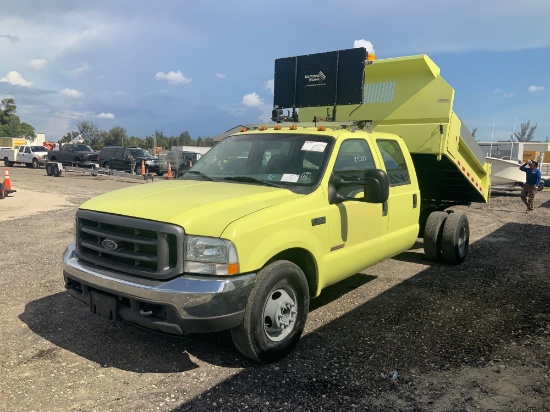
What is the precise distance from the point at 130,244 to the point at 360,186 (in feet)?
7.42

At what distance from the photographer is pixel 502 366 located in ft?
12.2

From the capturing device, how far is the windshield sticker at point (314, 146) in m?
4.38

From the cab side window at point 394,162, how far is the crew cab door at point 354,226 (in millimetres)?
275

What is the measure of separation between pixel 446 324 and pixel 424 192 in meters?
3.33

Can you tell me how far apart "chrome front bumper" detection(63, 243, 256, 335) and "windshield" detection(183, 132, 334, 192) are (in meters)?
1.23

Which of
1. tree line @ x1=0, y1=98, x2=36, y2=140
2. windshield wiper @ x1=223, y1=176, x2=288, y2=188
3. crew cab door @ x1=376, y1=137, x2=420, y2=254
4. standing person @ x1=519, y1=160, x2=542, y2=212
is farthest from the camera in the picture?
tree line @ x1=0, y1=98, x2=36, y2=140

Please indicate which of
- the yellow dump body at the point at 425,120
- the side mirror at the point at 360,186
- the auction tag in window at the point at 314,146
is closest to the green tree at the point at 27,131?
the yellow dump body at the point at 425,120

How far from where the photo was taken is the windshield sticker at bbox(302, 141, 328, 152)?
438cm

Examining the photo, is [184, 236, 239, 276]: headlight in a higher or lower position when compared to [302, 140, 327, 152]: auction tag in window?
lower

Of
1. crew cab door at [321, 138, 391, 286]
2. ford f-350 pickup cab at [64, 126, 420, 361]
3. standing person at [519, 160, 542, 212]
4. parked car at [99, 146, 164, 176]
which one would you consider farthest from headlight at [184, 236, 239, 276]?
parked car at [99, 146, 164, 176]

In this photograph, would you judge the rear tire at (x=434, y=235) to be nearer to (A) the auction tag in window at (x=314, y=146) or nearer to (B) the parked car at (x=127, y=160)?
(A) the auction tag in window at (x=314, y=146)

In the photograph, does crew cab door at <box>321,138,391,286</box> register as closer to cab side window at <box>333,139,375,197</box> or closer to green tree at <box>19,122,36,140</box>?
cab side window at <box>333,139,375,197</box>

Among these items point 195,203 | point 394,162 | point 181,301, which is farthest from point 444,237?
point 181,301

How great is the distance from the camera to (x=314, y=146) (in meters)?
4.43
